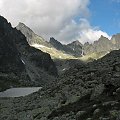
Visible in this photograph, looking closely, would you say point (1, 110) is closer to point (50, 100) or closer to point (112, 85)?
point (50, 100)

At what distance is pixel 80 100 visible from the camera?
3909 cm

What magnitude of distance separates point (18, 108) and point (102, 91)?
14.7m

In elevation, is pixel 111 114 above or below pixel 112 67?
below

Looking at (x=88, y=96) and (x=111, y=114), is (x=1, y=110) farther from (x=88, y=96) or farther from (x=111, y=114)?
(x=111, y=114)

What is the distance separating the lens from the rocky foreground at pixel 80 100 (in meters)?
31.5

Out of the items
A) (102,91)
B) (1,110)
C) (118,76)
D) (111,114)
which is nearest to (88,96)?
(102,91)

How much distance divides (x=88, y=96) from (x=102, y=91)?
73.8 inches

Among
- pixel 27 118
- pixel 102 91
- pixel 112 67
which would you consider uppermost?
pixel 112 67

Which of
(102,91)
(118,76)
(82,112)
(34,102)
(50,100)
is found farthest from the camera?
(34,102)

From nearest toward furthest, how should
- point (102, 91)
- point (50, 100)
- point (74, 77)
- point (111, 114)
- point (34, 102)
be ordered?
point (111, 114), point (102, 91), point (50, 100), point (34, 102), point (74, 77)

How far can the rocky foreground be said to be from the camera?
31.5 metres

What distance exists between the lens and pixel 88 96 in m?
39.3

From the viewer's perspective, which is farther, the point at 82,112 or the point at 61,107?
→ the point at 61,107

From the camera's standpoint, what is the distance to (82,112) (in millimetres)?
32031
